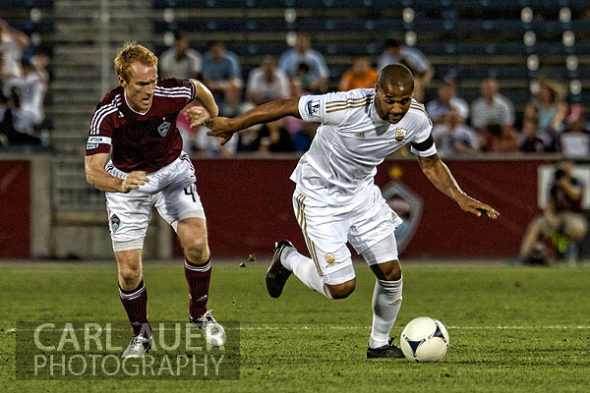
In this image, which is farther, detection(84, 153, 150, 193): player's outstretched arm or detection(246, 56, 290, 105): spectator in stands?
detection(246, 56, 290, 105): spectator in stands

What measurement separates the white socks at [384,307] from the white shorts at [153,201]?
4.71 feet

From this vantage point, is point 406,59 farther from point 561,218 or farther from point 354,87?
point 561,218

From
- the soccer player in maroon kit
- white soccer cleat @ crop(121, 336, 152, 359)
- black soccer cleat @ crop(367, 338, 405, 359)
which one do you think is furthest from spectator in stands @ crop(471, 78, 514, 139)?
white soccer cleat @ crop(121, 336, 152, 359)

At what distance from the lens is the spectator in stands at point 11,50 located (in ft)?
57.0

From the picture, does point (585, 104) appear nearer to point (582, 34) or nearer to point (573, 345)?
point (582, 34)

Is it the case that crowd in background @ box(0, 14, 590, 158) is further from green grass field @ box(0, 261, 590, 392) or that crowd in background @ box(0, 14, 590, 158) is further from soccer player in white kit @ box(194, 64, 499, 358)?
soccer player in white kit @ box(194, 64, 499, 358)

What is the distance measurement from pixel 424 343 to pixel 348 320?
2.68 m

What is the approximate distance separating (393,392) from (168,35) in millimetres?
14600

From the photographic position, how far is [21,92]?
17203mm

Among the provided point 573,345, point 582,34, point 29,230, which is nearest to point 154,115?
point 573,345

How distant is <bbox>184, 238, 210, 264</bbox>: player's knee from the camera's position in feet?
26.3

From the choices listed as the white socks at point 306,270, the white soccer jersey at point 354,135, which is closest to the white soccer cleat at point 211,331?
the white socks at point 306,270

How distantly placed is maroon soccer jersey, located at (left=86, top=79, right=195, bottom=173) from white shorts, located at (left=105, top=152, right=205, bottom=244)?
2.9 inches

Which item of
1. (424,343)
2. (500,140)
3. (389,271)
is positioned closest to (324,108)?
(389,271)
